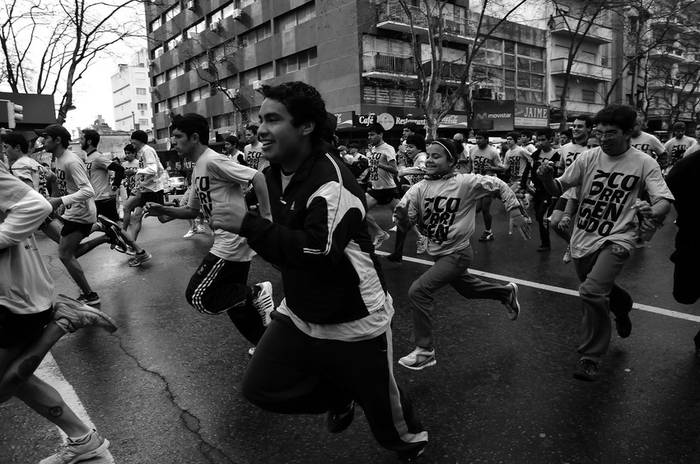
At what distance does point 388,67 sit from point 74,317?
31596 mm

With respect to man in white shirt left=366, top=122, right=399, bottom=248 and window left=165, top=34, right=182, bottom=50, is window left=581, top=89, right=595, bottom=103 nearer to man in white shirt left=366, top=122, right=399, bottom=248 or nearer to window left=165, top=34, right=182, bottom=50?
window left=165, top=34, right=182, bottom=50

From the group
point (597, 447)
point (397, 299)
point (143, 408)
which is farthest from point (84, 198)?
point (597, 447)

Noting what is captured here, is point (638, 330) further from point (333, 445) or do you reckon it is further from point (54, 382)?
point (54, 382)

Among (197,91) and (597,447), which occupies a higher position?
(197,91)

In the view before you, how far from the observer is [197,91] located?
161 feet

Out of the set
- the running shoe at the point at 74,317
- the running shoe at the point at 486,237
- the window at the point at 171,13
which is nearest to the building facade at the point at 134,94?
the window at the point at 171,13

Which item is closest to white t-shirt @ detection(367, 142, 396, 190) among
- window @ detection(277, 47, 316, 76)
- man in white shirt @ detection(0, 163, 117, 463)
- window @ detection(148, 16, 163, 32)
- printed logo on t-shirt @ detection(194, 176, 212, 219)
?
printed logo on t-shirt @ detection(194, 176, 212, 219)

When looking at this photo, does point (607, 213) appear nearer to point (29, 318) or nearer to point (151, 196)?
point (29, 318)

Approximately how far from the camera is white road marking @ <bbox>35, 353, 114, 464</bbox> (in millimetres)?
3285

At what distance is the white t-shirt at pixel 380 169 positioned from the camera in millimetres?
9312

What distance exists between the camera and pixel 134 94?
102 meters

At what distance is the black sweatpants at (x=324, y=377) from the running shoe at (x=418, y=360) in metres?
1.43

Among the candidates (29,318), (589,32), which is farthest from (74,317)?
(589,32)

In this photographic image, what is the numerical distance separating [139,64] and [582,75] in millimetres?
84526
